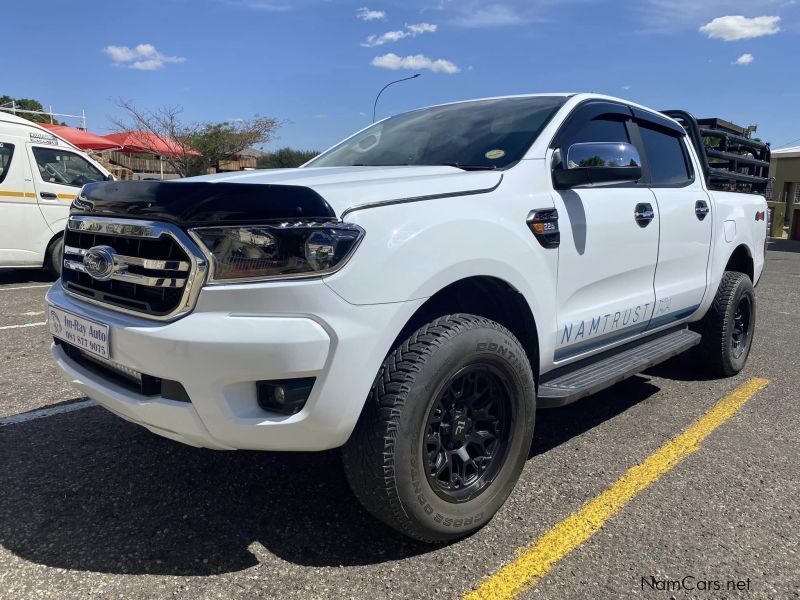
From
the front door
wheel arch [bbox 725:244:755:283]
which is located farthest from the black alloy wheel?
the front door

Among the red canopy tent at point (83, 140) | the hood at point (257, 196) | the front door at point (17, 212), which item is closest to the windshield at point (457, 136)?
the hood at point (257, 196)

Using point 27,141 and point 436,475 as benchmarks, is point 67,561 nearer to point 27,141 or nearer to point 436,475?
point 436,475

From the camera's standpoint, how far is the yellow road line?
6.95 feet

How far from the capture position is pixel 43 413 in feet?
11.6

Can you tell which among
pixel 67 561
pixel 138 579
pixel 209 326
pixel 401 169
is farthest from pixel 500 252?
pixel 67 561

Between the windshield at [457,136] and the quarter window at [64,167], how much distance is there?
6163 mm

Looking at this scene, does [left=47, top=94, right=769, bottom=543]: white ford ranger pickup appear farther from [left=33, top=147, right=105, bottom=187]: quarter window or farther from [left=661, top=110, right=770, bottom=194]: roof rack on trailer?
[left=33, top=147, right=105, bottom=187]: quarter window

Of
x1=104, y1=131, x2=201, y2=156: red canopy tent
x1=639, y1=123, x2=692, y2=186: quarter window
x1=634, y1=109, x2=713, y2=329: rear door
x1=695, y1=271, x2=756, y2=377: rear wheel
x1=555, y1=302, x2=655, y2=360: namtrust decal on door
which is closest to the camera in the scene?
x1=555, y1=302, x2=655, y2=360: namtrust decal on door

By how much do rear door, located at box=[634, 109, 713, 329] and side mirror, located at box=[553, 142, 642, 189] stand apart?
832mm

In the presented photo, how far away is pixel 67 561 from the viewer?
2.17m

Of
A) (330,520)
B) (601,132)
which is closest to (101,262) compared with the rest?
(330,520)

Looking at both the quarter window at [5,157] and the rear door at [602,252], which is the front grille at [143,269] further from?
the quarter window at [5,157]

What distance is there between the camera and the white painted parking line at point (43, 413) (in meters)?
3.42

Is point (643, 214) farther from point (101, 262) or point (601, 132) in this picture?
point (101, 262)
